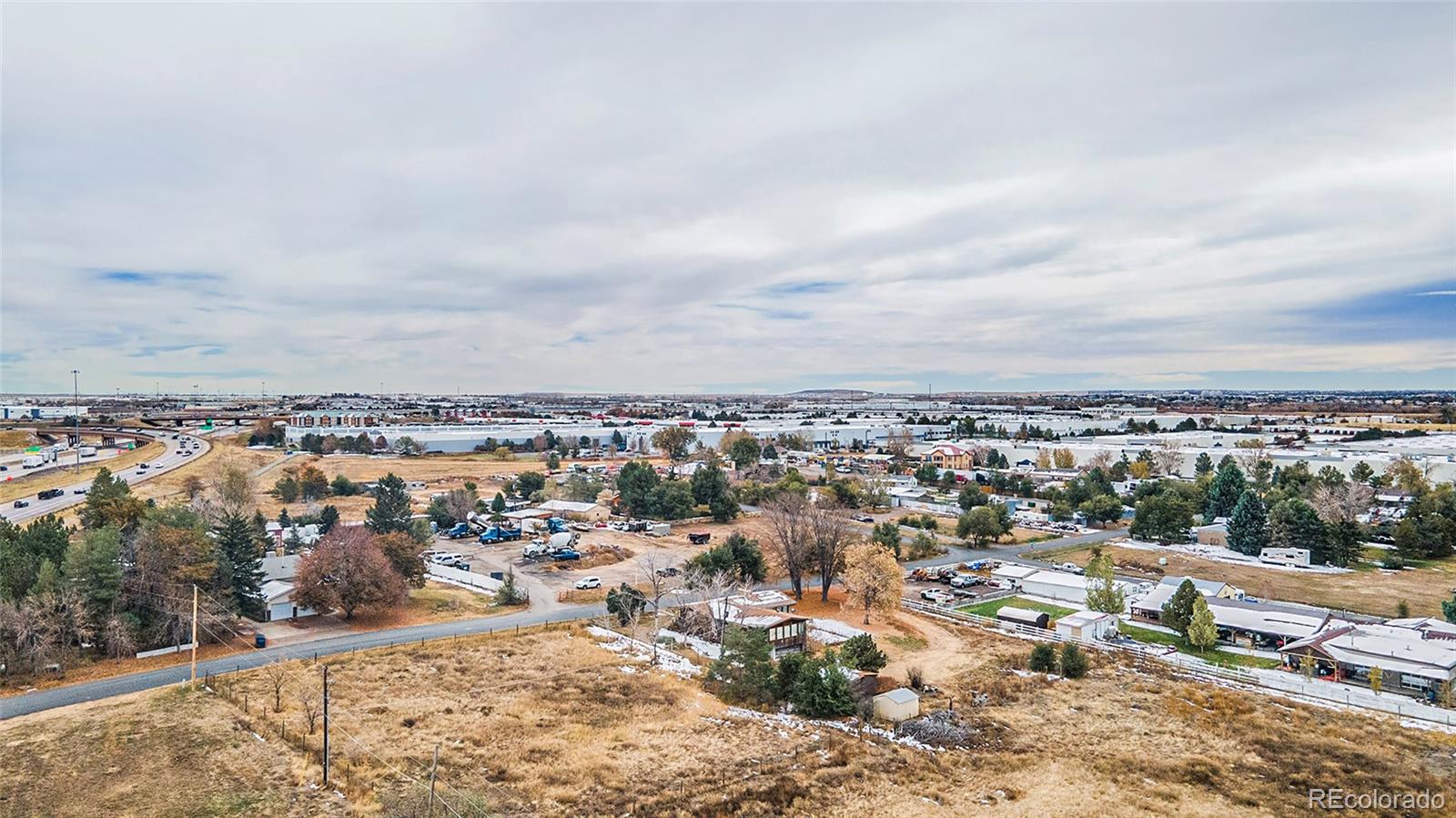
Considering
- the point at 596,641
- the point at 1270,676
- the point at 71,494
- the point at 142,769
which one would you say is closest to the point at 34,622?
the point at 142,769

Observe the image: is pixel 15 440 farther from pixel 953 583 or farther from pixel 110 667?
pixel 953 583

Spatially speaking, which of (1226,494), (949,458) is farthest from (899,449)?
(1226,494)

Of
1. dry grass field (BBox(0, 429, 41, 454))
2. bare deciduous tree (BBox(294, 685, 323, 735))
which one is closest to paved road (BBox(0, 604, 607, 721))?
bare deciduous tree (BBox(294, 685, 323, 735))

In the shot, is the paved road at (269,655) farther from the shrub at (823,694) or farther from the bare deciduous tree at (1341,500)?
the bare deciduous tree at (1341,500)

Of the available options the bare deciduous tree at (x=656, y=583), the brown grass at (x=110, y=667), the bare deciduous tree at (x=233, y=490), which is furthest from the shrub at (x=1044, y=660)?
the bare deciduous tree at (x=233, y=490)

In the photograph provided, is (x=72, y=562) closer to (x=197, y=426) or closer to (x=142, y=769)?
(x=142, y=769)
